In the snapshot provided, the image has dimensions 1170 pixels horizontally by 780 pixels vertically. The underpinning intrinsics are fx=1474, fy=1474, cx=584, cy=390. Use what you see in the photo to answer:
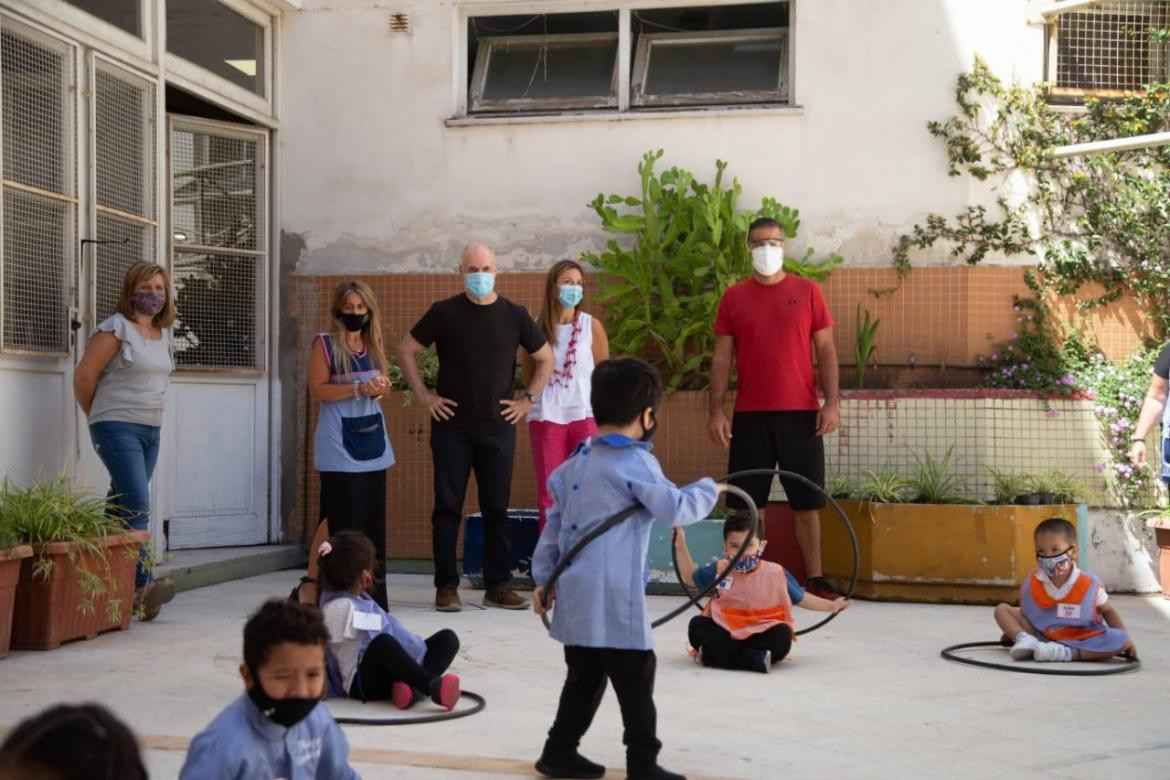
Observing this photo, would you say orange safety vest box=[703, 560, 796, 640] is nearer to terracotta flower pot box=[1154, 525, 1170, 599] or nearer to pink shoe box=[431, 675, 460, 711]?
pink shoe box=[431, 675, 460, 711]

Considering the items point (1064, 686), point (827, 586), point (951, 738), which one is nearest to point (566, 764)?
point (951, 738)

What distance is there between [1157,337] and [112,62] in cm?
640

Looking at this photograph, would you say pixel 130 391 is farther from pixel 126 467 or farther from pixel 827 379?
pixel 827 379

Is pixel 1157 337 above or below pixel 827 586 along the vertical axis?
above

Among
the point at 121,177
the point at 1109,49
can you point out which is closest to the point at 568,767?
the point at 121,177

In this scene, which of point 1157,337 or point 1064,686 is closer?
point 1064,686

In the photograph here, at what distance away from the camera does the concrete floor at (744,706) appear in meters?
4.45

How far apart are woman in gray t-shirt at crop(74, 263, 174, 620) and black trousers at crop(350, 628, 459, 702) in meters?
2.31

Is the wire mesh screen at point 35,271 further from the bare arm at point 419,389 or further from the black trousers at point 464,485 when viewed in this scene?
the black trousers at point 464,485

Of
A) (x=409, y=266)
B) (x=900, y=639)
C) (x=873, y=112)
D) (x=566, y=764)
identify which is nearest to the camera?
(x=566, y=764)

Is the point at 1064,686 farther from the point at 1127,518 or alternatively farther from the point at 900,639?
the point at 1127,518

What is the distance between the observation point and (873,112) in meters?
9.42

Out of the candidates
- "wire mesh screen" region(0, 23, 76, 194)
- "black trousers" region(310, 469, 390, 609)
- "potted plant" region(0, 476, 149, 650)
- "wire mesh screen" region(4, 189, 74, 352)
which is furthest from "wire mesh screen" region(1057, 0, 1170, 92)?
"potted plant" region(0, 476, 149, 650)

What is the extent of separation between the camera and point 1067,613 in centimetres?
634
